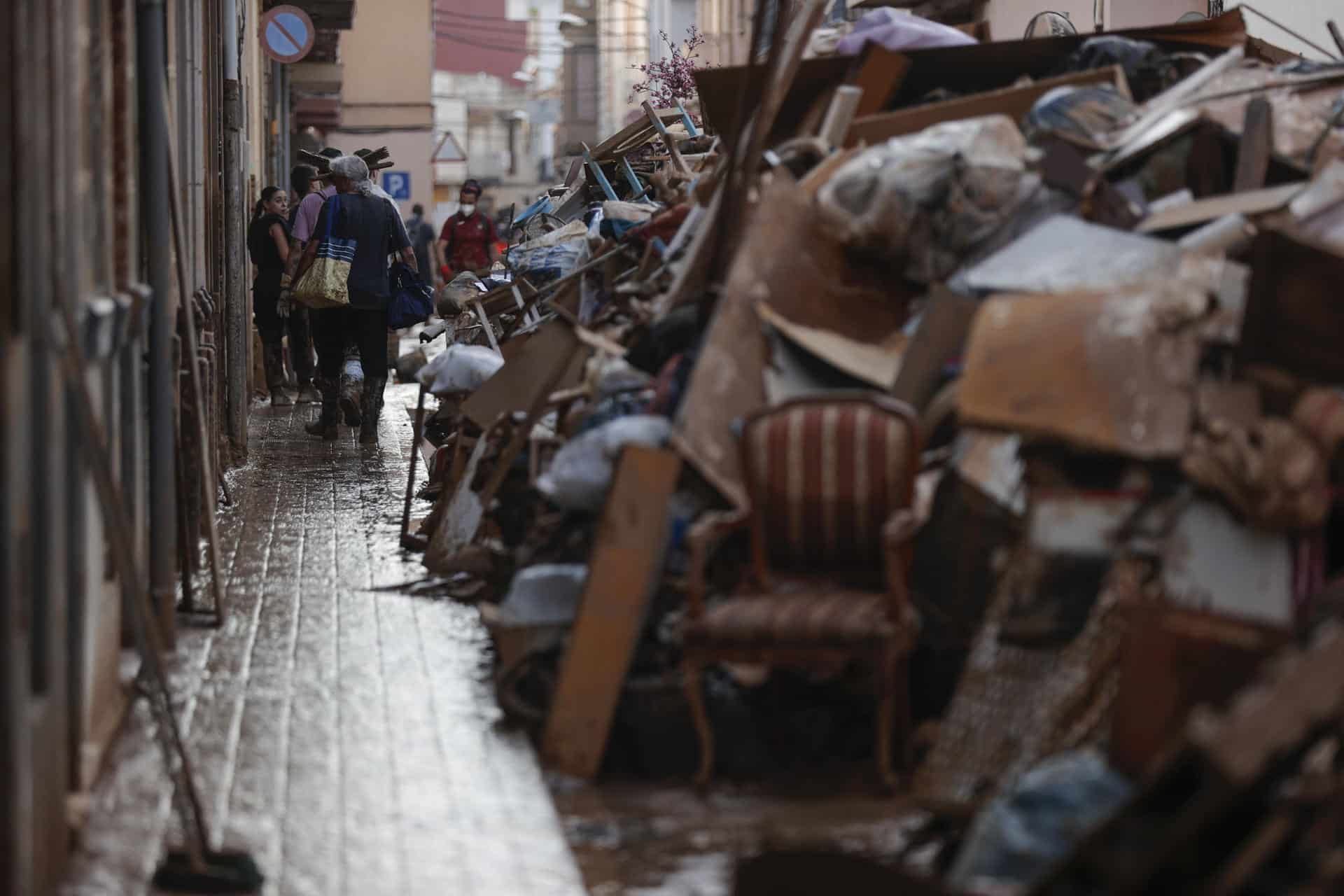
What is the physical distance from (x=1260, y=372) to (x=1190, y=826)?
2.14 meters

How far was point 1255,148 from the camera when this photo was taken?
24.5ft

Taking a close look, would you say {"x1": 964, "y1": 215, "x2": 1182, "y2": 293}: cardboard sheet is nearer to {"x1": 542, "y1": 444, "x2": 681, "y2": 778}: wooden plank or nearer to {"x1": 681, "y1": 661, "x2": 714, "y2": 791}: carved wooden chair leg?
{"x1": 542, "y1": 444, "x2": 681, "y2": 778}: wooden plank

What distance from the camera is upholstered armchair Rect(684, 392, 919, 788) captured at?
18.2ft

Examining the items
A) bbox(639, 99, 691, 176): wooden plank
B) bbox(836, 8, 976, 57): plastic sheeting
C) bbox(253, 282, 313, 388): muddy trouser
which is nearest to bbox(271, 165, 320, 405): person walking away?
bbox(253, 282, 313, 388): muddy trouser

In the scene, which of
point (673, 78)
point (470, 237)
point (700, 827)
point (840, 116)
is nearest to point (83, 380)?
point (700, 827)

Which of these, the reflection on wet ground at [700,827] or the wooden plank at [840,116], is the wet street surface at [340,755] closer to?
the reflection on wet ground at [700,827]

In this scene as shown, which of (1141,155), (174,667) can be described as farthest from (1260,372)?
(174,667)

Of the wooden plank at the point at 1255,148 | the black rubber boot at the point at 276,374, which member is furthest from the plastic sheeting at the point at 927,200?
the black rubber boot at the point at 276,374

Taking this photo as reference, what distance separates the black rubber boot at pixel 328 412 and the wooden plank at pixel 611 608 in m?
9.14

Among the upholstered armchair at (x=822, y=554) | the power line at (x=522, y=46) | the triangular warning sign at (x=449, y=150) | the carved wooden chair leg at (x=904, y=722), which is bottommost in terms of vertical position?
the carved wooden chair leg at (x=904, y=722)

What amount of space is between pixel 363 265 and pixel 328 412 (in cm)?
169

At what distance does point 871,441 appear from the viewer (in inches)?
232

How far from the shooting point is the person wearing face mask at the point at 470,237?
21000mm

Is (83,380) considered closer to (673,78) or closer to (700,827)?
(700,827)
